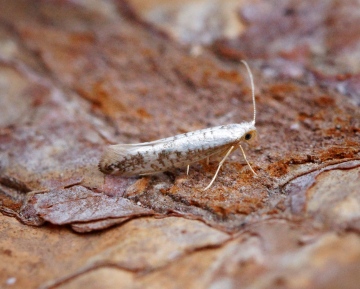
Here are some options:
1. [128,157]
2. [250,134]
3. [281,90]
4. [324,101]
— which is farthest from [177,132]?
[324,101]

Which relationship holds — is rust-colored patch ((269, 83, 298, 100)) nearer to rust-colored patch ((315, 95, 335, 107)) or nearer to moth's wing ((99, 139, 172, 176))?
rust-colored patch ((315, 95, 335, 107))

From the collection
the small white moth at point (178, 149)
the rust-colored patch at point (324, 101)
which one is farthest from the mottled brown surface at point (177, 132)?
the small white moth at point (178, 149)

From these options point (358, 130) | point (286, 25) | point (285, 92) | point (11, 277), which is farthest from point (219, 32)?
point (11, 277)

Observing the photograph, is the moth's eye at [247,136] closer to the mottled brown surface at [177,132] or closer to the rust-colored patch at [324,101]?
the mottled brown surface at [177,132]

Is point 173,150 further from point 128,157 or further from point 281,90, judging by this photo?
point 281,90

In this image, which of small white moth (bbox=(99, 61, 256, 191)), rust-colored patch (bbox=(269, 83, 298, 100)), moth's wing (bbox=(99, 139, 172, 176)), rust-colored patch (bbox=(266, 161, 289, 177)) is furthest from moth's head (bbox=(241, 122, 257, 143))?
moth's wing (bbox=(99, 139, 172, 176))
